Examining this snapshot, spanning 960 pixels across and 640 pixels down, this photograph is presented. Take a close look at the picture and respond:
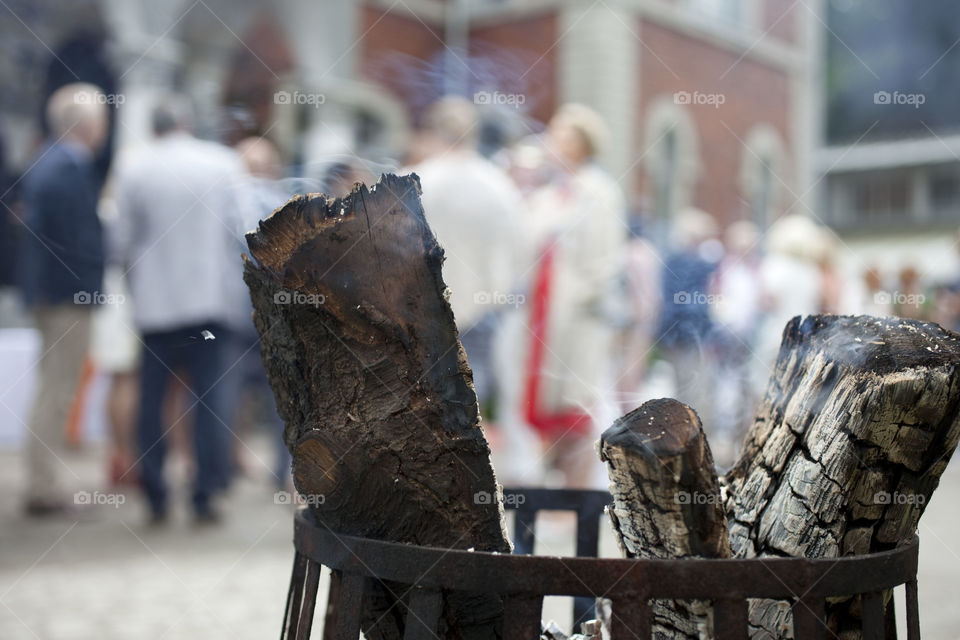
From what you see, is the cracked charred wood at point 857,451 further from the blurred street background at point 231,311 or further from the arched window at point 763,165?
the arched window at point 763,165

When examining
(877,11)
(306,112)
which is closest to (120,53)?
(306,112)

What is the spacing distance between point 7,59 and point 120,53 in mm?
906

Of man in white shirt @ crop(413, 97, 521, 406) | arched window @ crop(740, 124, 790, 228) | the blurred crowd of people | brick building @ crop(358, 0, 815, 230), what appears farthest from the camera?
arched window @ crop(740, 124, 790, 228)

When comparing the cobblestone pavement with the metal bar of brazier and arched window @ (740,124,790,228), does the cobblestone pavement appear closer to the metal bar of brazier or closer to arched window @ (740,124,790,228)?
the metal bar of brazier

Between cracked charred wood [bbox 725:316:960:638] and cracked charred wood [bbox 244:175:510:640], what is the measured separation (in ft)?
1.42

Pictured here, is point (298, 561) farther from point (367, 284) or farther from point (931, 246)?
point (931, 246)

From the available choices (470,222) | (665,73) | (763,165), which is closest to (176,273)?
(470,222)

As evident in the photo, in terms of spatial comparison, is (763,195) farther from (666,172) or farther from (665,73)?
(665,73)

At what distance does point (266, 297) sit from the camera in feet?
4.80

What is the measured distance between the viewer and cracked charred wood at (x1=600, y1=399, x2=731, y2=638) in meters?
1.24

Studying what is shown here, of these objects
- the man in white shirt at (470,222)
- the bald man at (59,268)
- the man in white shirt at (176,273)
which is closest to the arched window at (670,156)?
the man in white shirt at (470,222)

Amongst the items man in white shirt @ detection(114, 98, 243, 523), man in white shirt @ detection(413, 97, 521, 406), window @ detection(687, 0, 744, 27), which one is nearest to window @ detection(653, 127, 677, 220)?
window @ detection(687, 0, 744, 27)

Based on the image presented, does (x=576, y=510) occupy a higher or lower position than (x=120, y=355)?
lower

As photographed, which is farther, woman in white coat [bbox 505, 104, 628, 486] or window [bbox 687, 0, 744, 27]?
window [bbox 687, 0, 744, 27]
